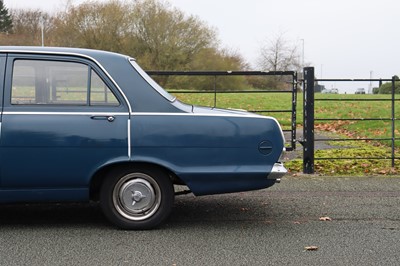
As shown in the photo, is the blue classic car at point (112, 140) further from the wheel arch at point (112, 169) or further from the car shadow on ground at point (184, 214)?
the car shadow on ground at point (184, 214)

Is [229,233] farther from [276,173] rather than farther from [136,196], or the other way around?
[136,196]

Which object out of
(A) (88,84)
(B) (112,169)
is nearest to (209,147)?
(B) (112,169)

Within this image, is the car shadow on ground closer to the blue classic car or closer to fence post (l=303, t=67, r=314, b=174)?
the blue classic car

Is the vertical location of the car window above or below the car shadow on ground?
above

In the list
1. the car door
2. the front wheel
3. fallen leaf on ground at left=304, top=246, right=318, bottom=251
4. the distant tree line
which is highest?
the distant tree line

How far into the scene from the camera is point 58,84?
4906 mm

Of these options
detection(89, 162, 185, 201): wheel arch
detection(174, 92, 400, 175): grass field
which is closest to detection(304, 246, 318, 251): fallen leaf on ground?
detection(89, 162, 185, 201): wheel arch

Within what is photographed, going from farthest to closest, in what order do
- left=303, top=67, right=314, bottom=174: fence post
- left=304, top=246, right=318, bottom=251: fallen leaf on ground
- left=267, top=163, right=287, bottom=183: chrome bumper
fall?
left=303, top=67, right=314, bottom=174: fence post → left=267, top=163, right=287, bottom=183: chrome bumper → left=304, top=246, right=318, bottom=251: fallen leaf on ground

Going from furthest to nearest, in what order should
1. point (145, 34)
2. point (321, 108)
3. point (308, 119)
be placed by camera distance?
point (145, 34)
point (321, 108)
point (308, 119)

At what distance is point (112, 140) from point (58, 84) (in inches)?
30.5

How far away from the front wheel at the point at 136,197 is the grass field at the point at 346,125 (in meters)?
3.71

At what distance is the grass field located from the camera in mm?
8555

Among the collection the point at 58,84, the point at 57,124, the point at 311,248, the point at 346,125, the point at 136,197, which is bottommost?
the point at 311,248

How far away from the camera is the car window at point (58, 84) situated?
192 inches
